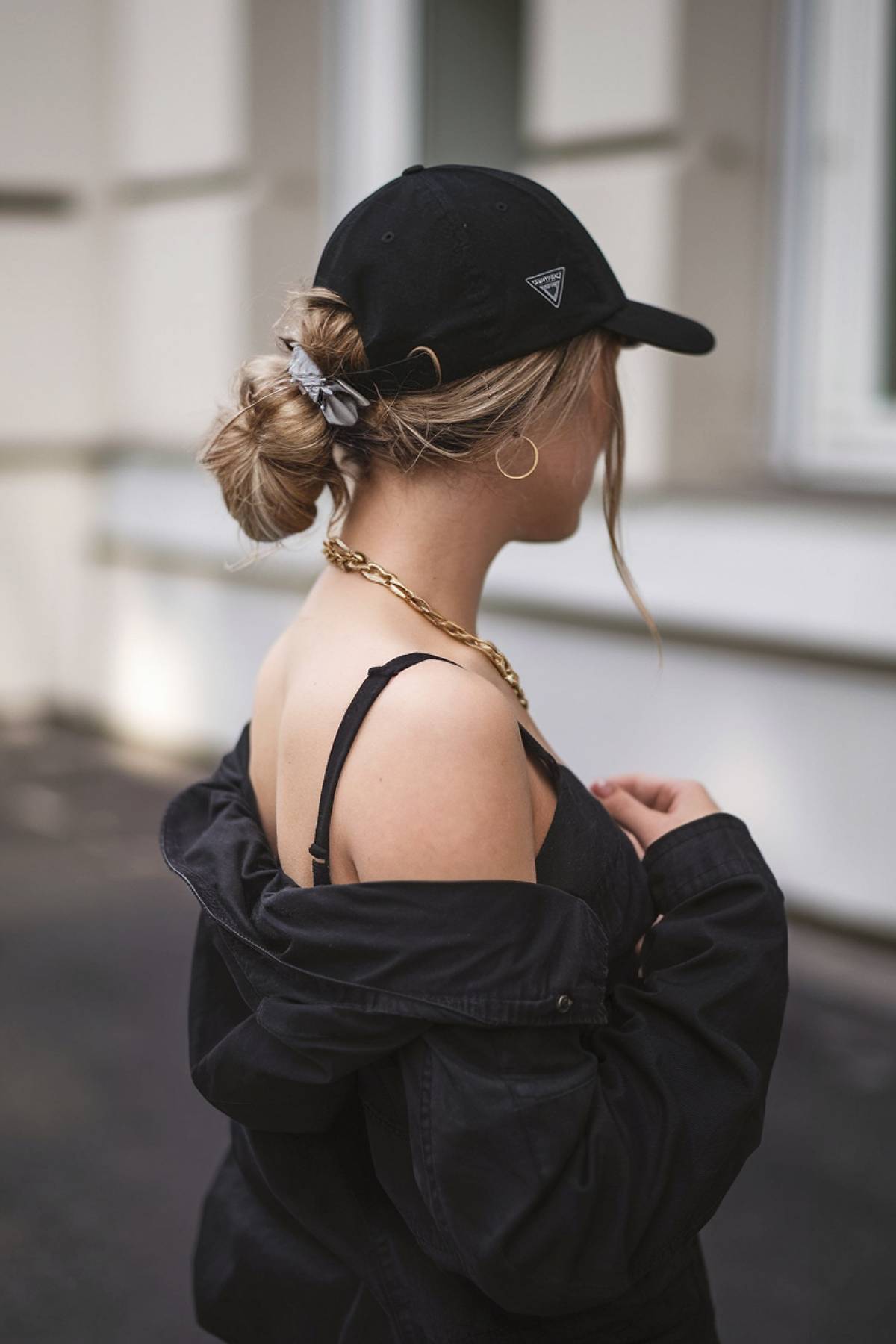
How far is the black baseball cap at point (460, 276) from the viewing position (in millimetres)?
1151

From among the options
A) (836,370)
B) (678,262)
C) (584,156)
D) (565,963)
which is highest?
(584,156)

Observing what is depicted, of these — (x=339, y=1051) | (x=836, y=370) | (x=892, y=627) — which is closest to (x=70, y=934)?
(x=892, y=627)

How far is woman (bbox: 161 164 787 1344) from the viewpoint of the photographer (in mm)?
1045

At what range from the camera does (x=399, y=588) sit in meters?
1.23

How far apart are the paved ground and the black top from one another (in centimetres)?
18

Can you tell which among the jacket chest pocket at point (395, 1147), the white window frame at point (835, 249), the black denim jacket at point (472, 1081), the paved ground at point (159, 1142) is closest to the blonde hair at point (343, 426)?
the black denim jacket at point (472, 1081)

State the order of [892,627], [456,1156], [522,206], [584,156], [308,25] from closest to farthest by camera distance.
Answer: [456,1156] → [522,206] → [892,627] → [584,156] → [308,25]

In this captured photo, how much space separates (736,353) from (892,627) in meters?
1.05

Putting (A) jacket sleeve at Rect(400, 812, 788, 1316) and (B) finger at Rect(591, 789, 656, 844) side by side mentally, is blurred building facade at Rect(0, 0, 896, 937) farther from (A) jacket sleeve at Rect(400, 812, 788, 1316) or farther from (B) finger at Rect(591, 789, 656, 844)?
(A) jacket sleeve at Rect(400, 812, 788, 1316)

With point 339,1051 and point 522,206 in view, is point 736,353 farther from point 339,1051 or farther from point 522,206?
point 339,1051

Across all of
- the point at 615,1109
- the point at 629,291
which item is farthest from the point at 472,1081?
the point at 629,291

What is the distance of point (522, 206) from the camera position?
118 centimetres

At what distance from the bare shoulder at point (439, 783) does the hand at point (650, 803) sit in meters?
0.28

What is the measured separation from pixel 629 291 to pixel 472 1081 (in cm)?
341
